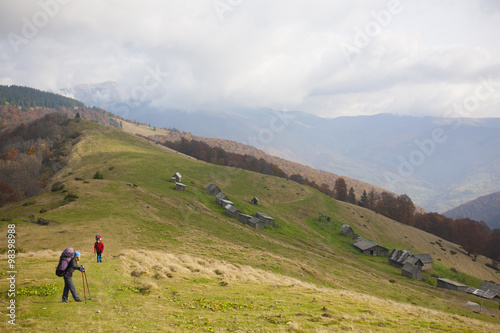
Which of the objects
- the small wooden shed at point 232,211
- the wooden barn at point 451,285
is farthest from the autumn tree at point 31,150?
the wooden barn at point 451,285

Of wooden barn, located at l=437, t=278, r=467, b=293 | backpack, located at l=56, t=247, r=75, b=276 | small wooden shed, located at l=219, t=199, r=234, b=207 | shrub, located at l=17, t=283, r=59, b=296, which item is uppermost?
backpack, located at l=56, t=247, r=75, b=276

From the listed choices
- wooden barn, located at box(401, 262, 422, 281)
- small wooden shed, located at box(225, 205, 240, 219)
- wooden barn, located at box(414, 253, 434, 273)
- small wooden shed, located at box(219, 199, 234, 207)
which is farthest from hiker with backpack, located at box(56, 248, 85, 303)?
wooden barn, located at box(414, 253, 434, 273)

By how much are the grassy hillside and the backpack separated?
5.40ft

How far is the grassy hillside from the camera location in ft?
47.7

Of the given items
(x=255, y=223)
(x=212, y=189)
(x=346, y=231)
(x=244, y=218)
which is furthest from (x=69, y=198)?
(x=346, y=231)

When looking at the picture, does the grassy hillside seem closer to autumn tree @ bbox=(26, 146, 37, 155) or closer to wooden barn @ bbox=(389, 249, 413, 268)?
wooden barn @ bbox=(389, 249, 413, 268)

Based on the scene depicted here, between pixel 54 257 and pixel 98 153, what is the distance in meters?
87.4

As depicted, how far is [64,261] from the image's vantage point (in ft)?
46.4

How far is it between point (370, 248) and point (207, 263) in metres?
61.2

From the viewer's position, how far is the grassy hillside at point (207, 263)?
47.7 ft

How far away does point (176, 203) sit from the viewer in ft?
208

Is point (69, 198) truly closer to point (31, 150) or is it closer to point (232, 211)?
point (232, 211)

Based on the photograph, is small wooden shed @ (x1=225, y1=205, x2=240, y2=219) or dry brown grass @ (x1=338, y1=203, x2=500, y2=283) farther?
dry brown grass @ (x1=338, y1=203, x2=500, y2=283)

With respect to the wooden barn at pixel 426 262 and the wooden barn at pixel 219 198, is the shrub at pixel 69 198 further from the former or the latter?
the wooden barn at pixel 426 262
